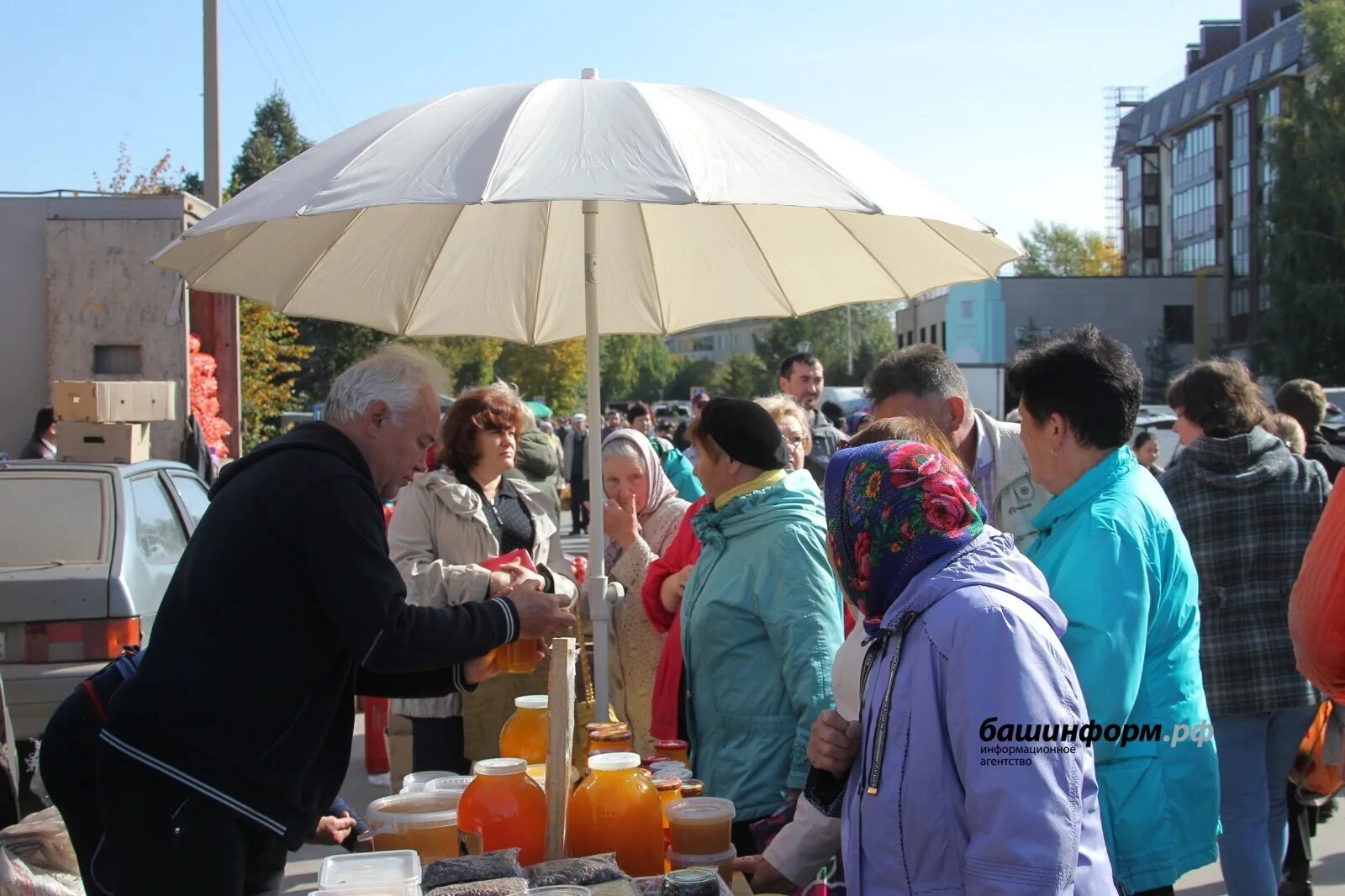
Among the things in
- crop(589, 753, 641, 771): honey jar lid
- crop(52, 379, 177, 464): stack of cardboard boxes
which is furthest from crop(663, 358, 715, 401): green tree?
crop(589, 753, 641, 771): honey jar lid

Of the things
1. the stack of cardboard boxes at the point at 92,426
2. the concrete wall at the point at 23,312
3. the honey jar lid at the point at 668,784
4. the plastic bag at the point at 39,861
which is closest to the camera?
the honey jar lid at the point at 668,784

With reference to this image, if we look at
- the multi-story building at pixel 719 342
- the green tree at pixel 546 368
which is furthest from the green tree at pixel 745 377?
the multi-story building at pixel 719 342

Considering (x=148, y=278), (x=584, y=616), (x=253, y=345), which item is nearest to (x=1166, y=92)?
(x=253, y=345)

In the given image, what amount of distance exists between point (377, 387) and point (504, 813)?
3.19ft

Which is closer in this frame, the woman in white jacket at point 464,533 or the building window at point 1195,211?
the woman in white jacket at point 464,533

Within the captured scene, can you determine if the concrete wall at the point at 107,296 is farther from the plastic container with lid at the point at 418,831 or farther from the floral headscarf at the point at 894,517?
the floral headscarf at the point at 894,517

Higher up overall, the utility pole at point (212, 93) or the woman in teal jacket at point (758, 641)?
the utility pole at point (212, 93)

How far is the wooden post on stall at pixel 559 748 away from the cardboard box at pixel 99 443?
487 cm

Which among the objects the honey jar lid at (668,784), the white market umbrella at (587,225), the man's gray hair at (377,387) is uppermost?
the white market umbrella at (587,225)

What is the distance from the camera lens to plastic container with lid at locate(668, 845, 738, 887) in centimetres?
257

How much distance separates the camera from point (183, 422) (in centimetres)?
1105

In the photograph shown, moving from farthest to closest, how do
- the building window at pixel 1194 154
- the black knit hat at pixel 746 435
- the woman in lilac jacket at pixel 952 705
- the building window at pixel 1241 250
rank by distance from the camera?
the building window at pixel 1194 154 < the building window at pixel 1241 250 < the black knit hat at pixel 746 435 < the woman in lilac jacket at pixel 952 705

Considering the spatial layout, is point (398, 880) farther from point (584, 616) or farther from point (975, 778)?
point (584, 616)

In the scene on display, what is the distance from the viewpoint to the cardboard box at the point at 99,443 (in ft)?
21.6
